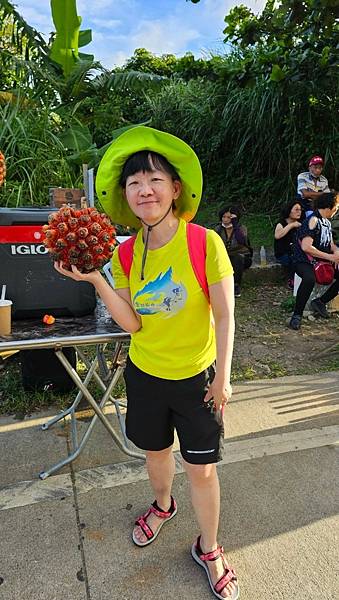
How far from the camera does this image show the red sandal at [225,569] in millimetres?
1718

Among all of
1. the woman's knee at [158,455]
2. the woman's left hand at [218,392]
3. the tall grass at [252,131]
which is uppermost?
the tall grass at [252,131]

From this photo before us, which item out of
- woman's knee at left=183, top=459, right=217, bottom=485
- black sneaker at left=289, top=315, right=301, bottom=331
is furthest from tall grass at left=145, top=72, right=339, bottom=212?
woman's knee at left=183, top=459, right=217, bottom=485

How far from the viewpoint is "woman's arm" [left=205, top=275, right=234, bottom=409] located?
1556 mm

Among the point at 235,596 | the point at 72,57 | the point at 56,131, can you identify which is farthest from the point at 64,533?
the point at 72,57

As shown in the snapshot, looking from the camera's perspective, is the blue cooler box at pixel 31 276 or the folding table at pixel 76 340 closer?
the folding table at pixel 76 340

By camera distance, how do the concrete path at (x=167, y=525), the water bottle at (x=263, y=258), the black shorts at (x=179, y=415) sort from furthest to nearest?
the water bottle at (x=263, y=258) < the concrete path at (x=167, y=525) < the black shorts at (x=179, y=415)

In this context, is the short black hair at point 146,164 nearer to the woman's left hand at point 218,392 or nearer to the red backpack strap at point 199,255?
the red backpack strap at point 199,255

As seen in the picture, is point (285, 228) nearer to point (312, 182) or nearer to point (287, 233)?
point (287, 233)

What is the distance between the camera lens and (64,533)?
2025mm

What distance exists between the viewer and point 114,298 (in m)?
1.71

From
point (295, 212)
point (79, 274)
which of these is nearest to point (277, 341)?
point (295, 212)

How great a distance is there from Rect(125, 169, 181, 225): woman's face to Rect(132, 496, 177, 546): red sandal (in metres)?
1.29

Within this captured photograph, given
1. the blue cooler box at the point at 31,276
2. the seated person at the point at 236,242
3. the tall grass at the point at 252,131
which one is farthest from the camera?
the tall grass at the point at 252,131

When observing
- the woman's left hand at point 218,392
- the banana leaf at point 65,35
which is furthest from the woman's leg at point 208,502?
the banana leaf at point 65,35
